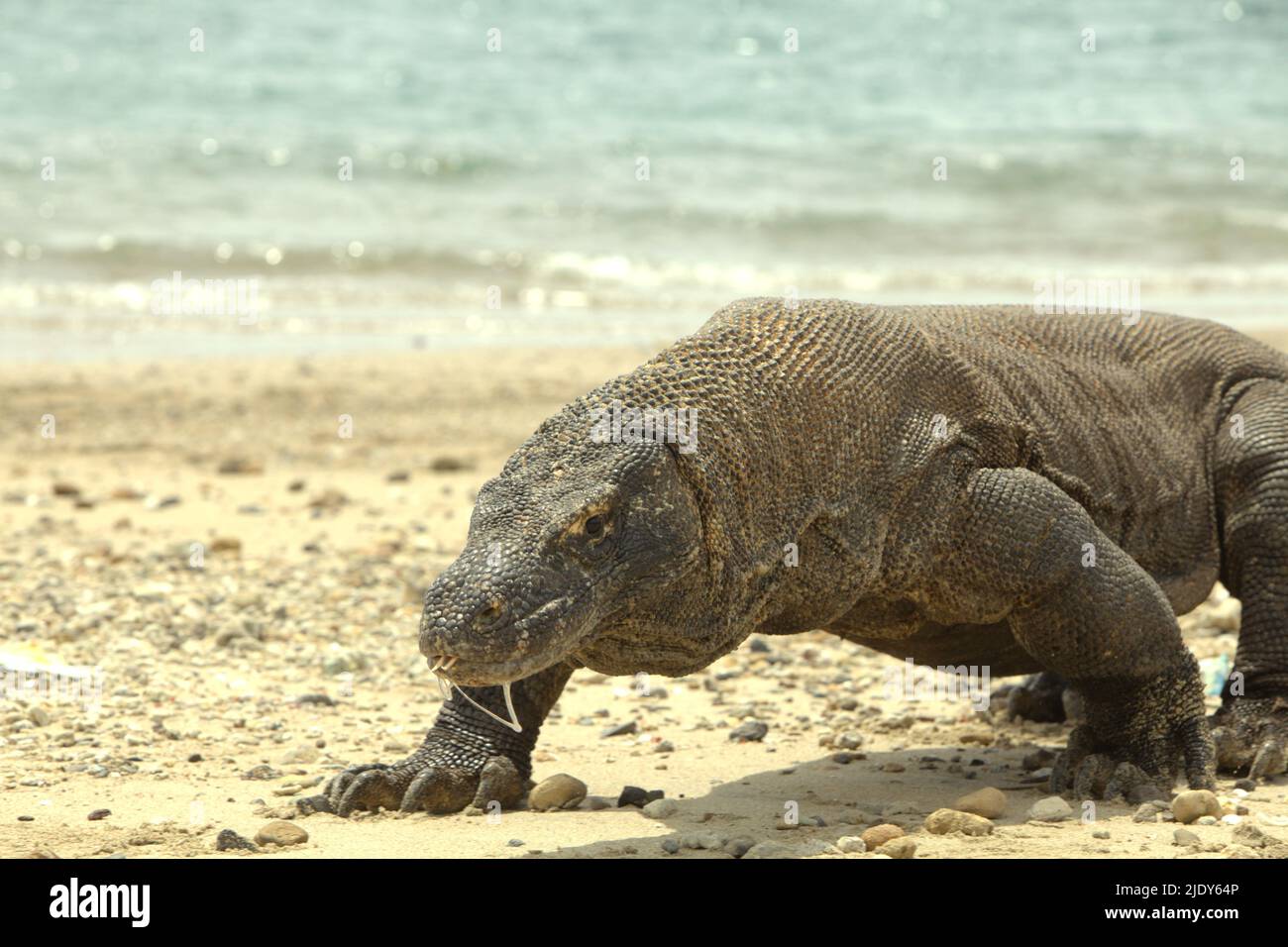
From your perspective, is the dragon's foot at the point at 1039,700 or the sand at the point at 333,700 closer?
the sand at the point at 333,700

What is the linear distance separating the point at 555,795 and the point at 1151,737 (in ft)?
6.34

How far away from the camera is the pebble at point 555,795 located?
577 cm

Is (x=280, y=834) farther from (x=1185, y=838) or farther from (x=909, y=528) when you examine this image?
(x=1185, y=838)

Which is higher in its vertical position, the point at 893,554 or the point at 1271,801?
the point at 893,554

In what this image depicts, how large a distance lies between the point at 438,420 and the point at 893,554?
8276 millimetres

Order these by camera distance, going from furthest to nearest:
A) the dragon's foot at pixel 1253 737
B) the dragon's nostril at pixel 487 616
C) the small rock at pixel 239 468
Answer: the small rock at pixel 239 468, the dragon's foot at pixel 1253 737, the dragon's nostril at pixel 487 616

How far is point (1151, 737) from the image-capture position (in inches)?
227

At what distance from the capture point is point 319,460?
11977mm

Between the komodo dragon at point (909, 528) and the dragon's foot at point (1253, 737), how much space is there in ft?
0.03

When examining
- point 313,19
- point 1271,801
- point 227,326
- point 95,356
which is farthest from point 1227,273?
point 313,19

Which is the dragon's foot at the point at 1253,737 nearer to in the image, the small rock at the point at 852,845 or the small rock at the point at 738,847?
the small rock at the point at 852,845

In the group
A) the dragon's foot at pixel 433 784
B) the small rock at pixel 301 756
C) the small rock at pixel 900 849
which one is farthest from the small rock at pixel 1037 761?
the small rock at pixel 301 756

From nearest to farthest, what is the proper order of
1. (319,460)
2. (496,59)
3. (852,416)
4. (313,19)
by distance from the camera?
(852,416) < (319,460) < (496,59) < (313,19)
